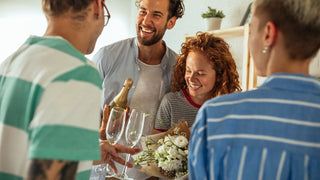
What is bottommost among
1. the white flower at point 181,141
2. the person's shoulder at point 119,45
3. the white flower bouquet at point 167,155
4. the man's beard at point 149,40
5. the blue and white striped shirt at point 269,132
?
the white flower bouquet at point 167,155

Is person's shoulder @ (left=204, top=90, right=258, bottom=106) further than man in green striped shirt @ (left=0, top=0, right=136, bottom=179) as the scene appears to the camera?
Yes

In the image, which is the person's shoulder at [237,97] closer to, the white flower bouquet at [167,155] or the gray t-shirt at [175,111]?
the white flower bouquet at [167,155]

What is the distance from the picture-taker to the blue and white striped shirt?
80cm

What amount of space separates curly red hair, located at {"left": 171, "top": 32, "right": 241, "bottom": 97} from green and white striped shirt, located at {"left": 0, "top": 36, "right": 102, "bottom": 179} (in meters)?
1.17

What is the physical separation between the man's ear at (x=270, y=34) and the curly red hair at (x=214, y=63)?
0.95 m

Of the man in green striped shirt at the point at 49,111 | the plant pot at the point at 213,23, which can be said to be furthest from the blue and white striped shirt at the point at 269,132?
the plant pot at the point at 213,23

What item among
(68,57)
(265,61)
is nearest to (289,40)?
(265,61)

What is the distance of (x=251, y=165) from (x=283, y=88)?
0.22 meters

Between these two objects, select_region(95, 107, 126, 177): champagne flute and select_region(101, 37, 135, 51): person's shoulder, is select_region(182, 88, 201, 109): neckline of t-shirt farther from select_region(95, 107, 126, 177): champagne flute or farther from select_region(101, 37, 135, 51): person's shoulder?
select_region(95, 107, 126, 177): champagne flute

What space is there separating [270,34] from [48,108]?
603 millimetres

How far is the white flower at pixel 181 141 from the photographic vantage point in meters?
1.44

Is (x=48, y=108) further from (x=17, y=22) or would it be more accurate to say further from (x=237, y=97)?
(x=17, y=22)

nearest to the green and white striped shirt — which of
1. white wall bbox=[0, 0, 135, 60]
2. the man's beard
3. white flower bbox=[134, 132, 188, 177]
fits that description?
white flower bbox=[134, 132, 188, 177]

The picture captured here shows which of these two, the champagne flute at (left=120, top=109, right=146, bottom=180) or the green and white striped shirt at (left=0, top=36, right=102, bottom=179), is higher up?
the green and white striped shirt at (left=0, top=36, right=102, bottom=179)
